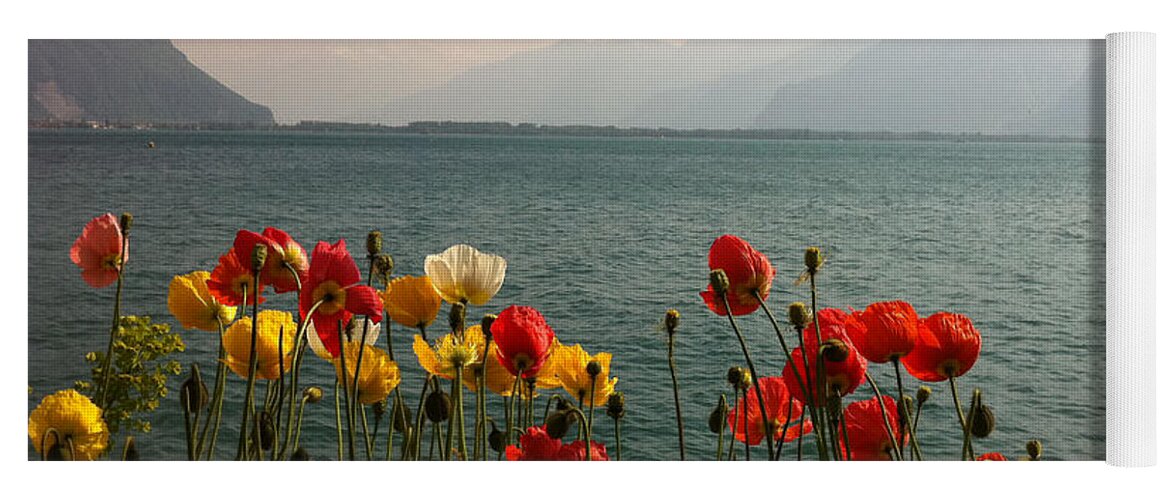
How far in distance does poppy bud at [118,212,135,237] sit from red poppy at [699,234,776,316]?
1.56m

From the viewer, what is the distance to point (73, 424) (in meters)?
2.95

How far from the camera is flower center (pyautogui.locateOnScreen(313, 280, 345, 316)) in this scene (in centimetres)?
262

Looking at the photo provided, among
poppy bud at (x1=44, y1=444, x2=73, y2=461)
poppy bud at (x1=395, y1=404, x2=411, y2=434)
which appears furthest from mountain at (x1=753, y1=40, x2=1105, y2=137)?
poppy bud at (x1=44, y1=444, x2=73, y2=461)

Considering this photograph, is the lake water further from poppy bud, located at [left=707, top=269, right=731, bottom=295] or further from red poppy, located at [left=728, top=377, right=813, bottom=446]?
poppy bud, located at [left=707, top=269, right=731, bottom=295]

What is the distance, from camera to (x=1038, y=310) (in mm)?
3082

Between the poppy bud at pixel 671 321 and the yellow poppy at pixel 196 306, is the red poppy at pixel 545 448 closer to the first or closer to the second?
the poppy bud at pixel 671 321

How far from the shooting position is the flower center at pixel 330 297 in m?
2.62

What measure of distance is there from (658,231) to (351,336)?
92cm

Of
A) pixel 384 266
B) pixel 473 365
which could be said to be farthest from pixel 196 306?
pixel 473 365

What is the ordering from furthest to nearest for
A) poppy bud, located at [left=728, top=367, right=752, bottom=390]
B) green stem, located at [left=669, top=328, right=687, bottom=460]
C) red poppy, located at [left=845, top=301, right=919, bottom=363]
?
1. green stem, located at [left=669, top=328, right=687, bottom=460]
2. poppy bud, located at [left=728, top=367, right=752, bottom=390]
3. red poppy, located at [left=845, top=301, right=919, bottom=363]

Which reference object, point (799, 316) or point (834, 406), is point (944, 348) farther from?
point (799, 316)

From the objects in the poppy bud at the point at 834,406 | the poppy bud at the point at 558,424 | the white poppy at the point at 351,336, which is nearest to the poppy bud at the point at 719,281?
the poppy bud at the point at 834,406

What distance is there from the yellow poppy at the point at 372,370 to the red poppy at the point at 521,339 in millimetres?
286
